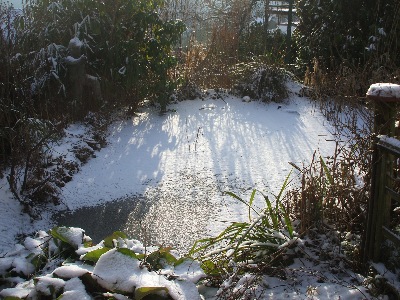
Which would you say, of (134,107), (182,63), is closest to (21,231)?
(134,107)

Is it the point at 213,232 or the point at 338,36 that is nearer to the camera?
the point at 213,232

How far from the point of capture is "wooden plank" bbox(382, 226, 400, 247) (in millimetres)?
2273

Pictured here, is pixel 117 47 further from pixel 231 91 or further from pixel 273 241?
pixel 273 241

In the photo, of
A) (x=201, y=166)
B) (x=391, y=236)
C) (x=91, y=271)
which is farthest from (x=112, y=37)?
(x=391, y=236)

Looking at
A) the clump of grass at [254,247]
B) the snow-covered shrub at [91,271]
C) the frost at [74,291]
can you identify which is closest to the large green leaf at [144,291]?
the snow-covered shrub at [91,271]

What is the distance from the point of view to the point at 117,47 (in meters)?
6.79

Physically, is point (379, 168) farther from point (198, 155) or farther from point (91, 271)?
point (198, 155)

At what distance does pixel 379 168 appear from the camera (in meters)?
2.37

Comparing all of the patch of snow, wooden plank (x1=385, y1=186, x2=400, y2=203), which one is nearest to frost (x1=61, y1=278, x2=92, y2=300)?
wooden plank (x1=385, y1=186, x2=400, y2=203)

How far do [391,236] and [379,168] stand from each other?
35cm

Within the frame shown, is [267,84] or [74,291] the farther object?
[267,84]

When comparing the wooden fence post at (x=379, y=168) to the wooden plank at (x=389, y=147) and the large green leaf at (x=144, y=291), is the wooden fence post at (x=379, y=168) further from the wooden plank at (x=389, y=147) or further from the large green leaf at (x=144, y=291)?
the large green leaf at (x=144, y=291)

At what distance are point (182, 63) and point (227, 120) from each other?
2.29m

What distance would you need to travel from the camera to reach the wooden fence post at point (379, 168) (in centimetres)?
233
